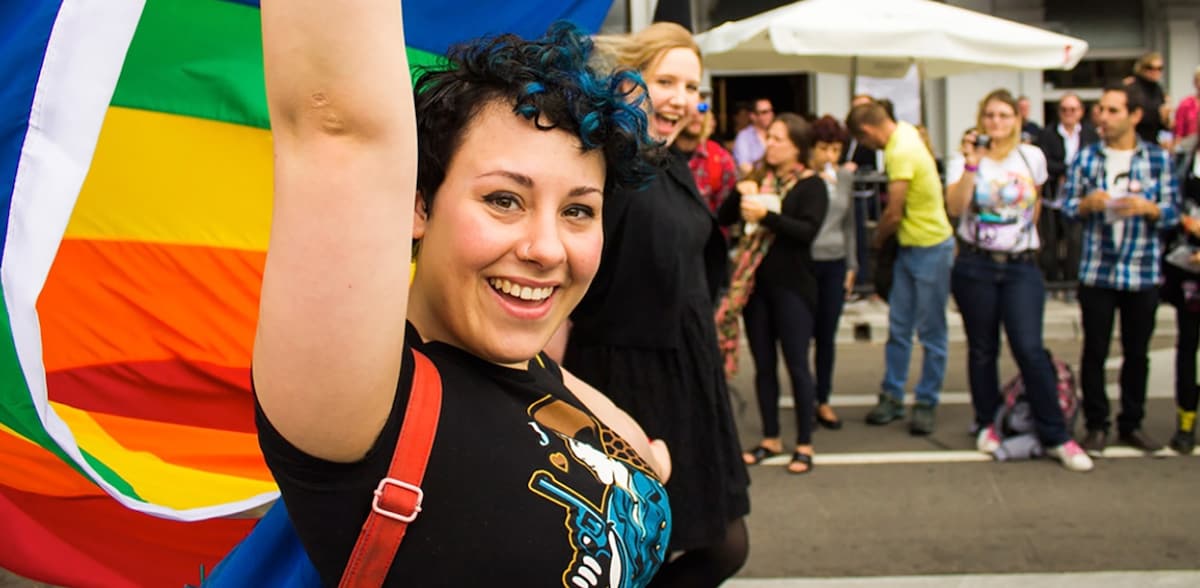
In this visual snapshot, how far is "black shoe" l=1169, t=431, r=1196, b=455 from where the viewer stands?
557 centimetres

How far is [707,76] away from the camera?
14734 mm

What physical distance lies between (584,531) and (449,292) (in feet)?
1.06

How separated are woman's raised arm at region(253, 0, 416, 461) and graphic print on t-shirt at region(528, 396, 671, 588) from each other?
316 millimetres

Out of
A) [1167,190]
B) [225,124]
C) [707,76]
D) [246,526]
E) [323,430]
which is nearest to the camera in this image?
[323,430]

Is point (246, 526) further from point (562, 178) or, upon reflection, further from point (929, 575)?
point (929, 575)

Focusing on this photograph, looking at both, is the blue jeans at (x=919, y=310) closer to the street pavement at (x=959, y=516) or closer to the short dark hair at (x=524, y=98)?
the street pavement at (x=959, y=516)

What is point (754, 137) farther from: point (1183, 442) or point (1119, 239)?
point (1183, 442)

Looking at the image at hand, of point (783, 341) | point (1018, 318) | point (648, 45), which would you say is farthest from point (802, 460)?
point (648, 45)

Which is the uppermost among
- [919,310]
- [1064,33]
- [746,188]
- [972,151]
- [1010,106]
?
[1064,33]

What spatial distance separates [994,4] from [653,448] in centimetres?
1514

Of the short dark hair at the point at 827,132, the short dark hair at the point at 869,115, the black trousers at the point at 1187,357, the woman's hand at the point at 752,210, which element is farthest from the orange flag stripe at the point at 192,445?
the short dark hair at the point at 869,115

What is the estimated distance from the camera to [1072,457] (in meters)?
5.34

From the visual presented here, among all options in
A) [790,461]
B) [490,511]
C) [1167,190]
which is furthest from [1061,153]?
[490,511]

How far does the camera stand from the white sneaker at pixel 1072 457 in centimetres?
530
